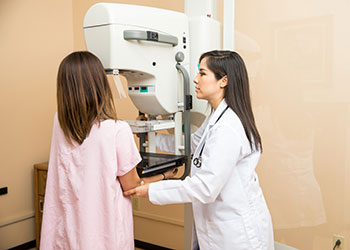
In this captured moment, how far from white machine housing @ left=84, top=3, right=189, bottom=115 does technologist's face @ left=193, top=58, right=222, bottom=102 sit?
0.19m

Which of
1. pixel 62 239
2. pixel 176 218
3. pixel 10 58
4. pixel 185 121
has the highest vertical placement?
pixel 10 58

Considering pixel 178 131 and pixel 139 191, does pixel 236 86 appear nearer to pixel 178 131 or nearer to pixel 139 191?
pixel 178 131

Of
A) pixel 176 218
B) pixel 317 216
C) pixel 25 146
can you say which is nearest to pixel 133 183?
pixel 317 216

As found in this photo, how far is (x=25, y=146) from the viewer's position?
9.51 feet

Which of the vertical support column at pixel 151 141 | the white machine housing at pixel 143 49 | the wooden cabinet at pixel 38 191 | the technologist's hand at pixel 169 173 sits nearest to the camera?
the white machine housing at pixel 143 49

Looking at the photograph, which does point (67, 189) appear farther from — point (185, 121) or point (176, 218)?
point (176, 218)

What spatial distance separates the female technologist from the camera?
1.35 metres

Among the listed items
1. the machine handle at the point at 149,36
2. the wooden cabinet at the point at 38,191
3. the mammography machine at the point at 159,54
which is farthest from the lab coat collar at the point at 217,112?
the wooden cabinet at the point at 38,191

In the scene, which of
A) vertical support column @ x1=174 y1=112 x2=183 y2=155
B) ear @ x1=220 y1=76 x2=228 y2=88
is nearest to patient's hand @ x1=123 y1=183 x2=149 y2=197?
vertical support column @ x1=174 y1=112 x2=183 y2=155

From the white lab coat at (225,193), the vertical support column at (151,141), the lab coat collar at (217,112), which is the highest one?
the lab coat collar at (217,112)

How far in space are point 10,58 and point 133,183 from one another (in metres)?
1.86

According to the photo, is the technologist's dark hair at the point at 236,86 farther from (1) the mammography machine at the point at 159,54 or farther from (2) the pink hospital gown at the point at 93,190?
(2) the pink hospital gown at the point at 93,190

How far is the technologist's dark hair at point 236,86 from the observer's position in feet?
4.76

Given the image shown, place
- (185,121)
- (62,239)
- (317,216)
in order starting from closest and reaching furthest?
(62,239), (317,216), (185,121)
